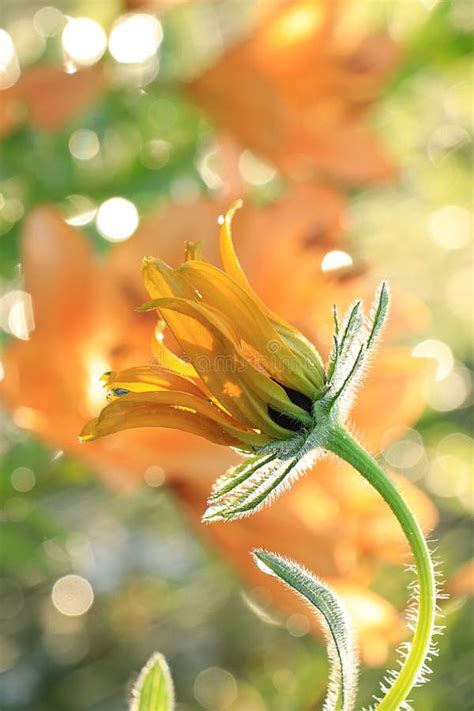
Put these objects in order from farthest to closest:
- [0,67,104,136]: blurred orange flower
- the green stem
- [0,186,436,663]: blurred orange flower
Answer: [0,67,104,136]: blurred orange flower
[0,186,436,663]: blurred orange flower
the green stem

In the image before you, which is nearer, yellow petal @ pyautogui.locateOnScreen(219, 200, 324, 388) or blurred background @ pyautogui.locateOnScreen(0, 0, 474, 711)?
yellow petal @ pyautogui.locateOnScreen(219, 200, 324, 388)

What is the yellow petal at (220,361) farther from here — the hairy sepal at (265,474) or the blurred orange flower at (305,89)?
the blurred orange flower at (305,89)

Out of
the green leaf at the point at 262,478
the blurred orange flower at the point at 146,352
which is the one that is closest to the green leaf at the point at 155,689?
the green leaf at the point at 262,478

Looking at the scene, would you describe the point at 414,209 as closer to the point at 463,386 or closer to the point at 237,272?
the point at 463,386

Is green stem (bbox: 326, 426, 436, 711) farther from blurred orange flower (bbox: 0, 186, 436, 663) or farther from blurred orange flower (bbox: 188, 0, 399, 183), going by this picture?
blurred orange flower (bbox: 188, 0, 399, 183)

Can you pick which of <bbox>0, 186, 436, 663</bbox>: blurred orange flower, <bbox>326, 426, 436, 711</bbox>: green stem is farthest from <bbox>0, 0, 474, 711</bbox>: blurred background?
<bbox>326, 426, 436, 711</bbox>: green stem

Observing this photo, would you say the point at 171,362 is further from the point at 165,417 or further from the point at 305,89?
the point at 305,89
